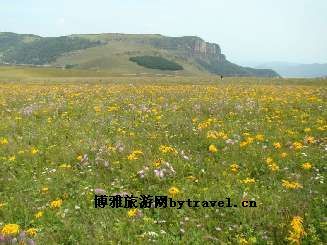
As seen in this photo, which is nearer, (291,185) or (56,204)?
(56,204)

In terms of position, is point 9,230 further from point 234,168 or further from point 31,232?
point 234,168

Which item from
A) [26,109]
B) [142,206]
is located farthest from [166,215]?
[26,109]

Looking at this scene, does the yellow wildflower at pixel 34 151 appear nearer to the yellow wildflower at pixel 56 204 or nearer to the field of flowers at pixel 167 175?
the field of flowers at pixel 167 175

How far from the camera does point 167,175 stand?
35.2ft

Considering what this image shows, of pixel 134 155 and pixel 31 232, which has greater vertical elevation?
pixel 134 155

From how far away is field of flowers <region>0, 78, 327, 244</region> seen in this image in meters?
8.30

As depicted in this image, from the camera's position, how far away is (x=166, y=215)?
29.6ft

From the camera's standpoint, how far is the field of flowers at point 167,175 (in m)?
8.30

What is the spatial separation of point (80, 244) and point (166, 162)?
148 inches

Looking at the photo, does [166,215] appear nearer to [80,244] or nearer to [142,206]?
[142,206]

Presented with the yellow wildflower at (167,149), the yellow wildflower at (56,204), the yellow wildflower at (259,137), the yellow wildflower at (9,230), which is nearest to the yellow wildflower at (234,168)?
the yellow wildflower at (167,149)

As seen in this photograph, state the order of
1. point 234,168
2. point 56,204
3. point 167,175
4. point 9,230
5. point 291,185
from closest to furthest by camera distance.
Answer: point 9,230, point 56,204, point 291,185, point 167,175, point 234,168

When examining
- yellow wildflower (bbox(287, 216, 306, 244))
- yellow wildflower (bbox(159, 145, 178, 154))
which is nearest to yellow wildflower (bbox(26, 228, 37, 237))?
yellow wildflower (bbox(159, 145, 178, 154))

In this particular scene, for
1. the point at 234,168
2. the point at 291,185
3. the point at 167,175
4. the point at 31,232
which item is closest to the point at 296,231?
the point at 291,185
